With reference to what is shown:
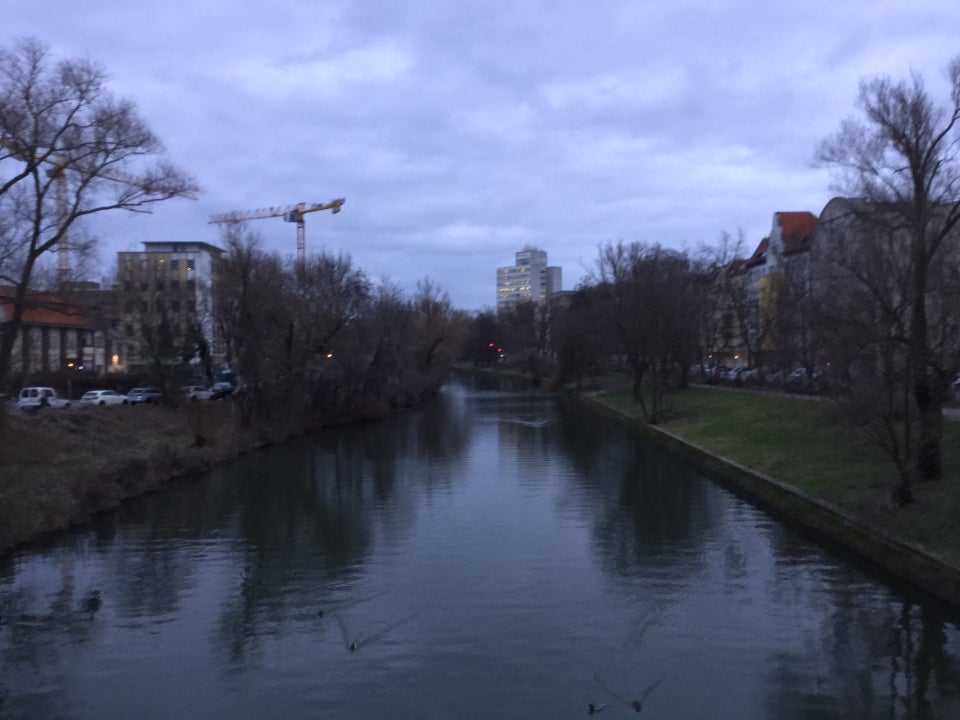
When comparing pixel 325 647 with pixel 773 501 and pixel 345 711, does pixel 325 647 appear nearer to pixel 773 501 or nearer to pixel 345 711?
pixel 345 711

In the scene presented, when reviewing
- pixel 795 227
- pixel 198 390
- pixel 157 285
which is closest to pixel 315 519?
pixel 157 285

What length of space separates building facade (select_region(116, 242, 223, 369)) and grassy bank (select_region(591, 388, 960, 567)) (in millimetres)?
24756

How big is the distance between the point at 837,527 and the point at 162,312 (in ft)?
122

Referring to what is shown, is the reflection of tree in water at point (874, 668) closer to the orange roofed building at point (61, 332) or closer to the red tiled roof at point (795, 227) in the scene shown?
the orange roofed building at point (61, 332)

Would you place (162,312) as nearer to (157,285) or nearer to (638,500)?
(157,285)

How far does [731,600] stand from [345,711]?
23.9 ft

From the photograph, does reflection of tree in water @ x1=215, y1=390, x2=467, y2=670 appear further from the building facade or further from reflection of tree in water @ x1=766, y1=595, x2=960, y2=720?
the building facade

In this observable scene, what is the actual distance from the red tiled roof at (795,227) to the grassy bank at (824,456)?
1522 centimetres

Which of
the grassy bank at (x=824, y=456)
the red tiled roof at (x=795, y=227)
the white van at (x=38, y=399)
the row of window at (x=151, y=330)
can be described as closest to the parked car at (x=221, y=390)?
the row of window at (x=151, y=330)

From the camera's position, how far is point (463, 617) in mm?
13641

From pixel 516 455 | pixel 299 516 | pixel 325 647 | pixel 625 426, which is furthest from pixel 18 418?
pixel 625 426

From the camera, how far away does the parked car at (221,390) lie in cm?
5250

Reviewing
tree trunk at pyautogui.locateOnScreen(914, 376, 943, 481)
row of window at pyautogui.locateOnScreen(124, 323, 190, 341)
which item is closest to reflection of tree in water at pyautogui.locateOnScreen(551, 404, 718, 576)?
tree trunk at pyautogui.locateOnScreen(914, 376, 943, 481)

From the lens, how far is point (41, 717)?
1020 cm
